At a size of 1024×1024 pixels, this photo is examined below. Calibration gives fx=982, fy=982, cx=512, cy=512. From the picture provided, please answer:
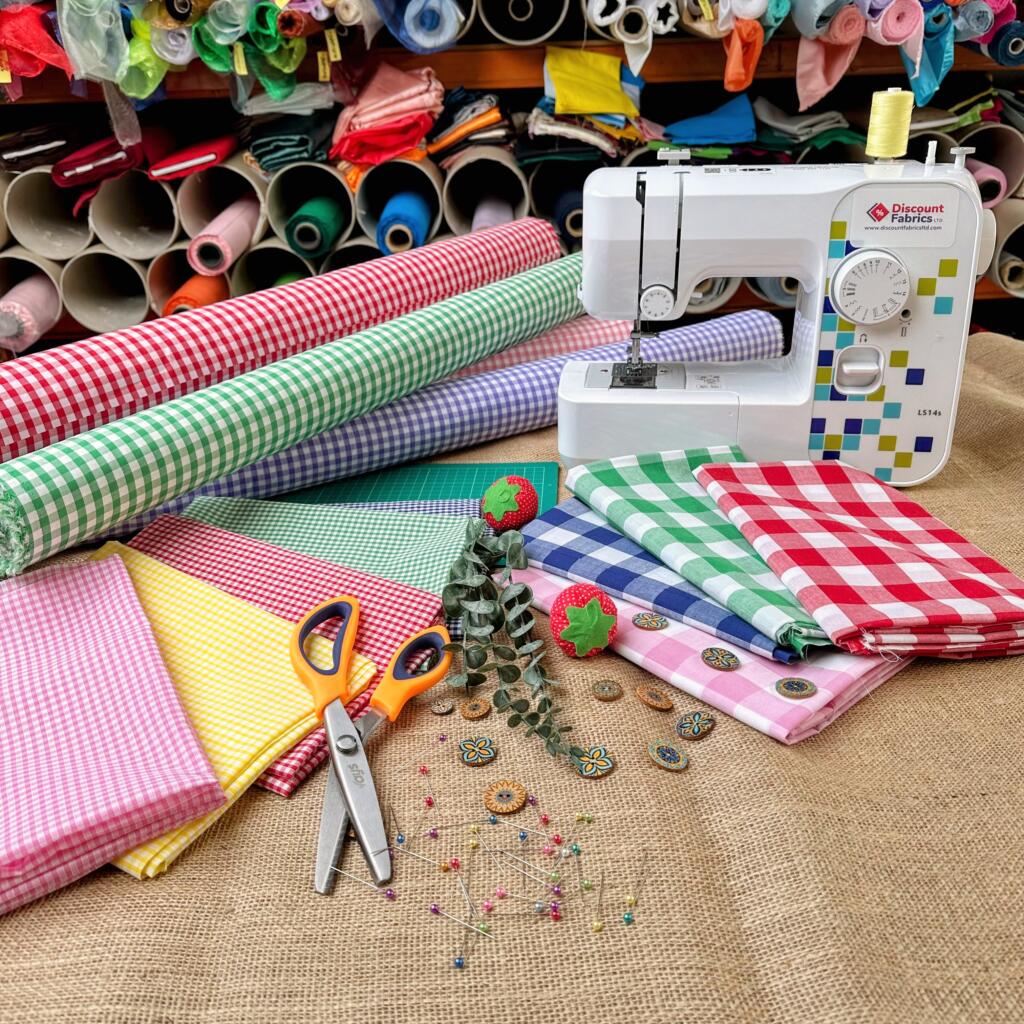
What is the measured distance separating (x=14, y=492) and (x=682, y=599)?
81 centimetres

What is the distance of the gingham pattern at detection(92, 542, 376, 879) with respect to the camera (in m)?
0.92

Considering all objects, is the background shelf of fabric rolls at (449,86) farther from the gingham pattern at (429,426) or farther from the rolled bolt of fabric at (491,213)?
the gingham pattern at (429,426)

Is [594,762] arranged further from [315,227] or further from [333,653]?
[315,227]

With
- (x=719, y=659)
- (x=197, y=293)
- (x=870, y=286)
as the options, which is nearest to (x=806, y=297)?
(x=870, y=286)

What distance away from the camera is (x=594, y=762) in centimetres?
96

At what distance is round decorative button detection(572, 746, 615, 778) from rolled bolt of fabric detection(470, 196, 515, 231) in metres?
1.94

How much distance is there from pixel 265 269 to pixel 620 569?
221 cm

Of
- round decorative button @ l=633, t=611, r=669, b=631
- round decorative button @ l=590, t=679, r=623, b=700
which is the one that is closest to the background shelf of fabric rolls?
round decorative button @ l=633, t=611, r=669, b=631

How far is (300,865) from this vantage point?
86 centimetres

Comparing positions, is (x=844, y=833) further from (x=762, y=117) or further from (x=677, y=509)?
(x=762, y=117)

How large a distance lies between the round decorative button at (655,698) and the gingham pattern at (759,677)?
2 cm

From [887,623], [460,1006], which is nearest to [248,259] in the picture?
[887,623]

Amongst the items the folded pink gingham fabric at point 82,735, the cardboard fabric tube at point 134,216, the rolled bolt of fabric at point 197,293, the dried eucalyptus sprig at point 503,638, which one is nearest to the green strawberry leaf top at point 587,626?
the dried eucalyptus sprig at point 503,638

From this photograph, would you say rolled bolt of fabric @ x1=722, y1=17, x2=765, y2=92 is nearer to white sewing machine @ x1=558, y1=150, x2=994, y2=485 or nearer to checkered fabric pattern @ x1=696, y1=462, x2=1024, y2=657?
white sewing machine @ x1=558, y1=150, x2=994, y2=485
